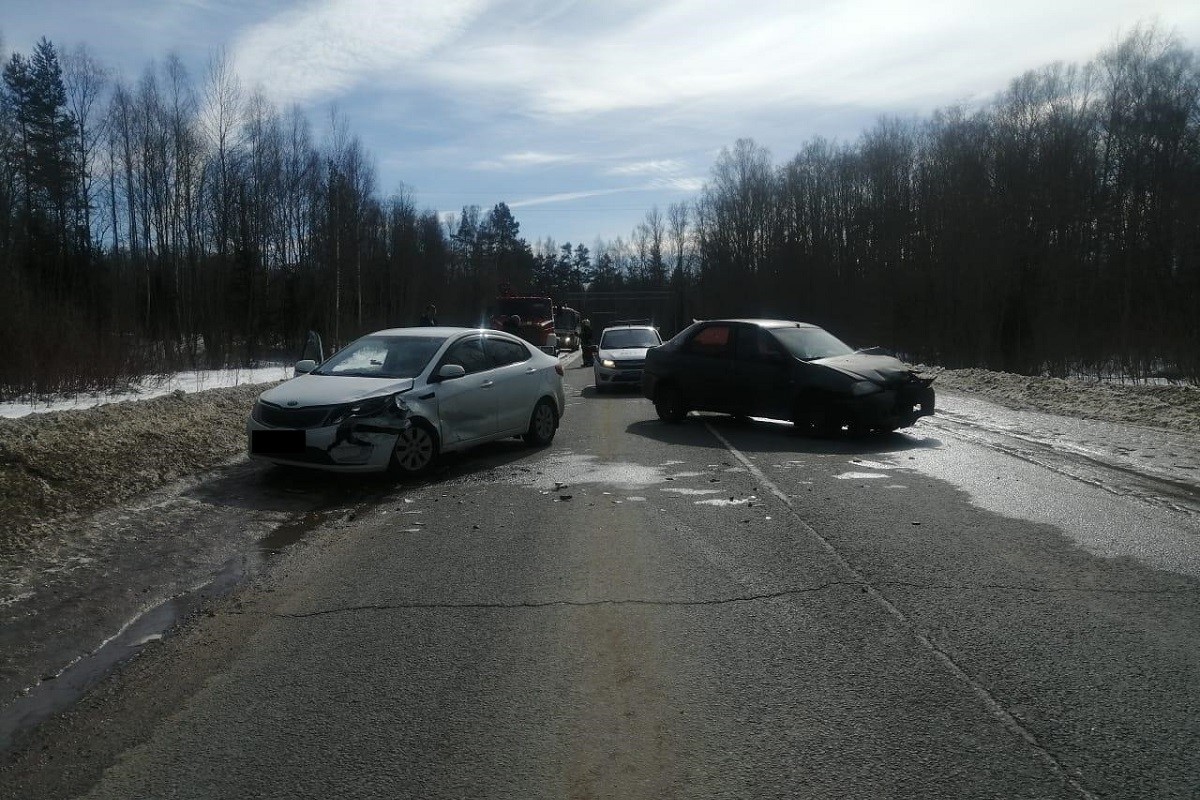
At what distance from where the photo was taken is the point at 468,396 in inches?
437

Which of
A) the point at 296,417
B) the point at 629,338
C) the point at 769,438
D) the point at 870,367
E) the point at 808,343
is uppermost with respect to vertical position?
the point at 629,338

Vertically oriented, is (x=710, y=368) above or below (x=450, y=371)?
below

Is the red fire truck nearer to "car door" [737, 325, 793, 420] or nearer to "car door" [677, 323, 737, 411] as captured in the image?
"car door" [677, 323, 737, 411]

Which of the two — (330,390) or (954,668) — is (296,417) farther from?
(954,668)

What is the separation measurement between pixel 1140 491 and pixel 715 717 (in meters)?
7.09

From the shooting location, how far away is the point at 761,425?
15297mm

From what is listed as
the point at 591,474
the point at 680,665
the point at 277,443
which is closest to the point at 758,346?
the point at 591,474

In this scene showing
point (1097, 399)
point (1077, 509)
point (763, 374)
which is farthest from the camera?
point (1097, 399)

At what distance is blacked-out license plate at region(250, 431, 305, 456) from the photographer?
9398 mm

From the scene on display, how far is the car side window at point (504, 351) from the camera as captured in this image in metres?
12.0

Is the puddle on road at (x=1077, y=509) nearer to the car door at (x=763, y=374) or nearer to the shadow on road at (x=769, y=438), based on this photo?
the shadow on road at (x=769, y=438)

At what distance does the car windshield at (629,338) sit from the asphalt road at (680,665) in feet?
50.1

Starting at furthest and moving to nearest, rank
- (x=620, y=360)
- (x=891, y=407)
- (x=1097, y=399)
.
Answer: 1. (x=620, y=360)
2. (x=1097, y=399)
3. (x=891, y=407)

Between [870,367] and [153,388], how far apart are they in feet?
45.7
